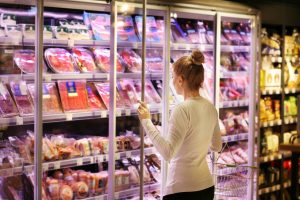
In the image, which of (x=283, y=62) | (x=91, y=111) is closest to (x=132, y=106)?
(x=91, y=111)

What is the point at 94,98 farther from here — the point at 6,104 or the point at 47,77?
the point at 6,104

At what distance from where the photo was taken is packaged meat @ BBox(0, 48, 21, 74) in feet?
11.1

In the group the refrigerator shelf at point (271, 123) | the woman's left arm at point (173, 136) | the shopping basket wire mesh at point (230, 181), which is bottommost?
the shopping basket wire mesh at point (230, 181)

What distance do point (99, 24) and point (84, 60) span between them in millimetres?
335

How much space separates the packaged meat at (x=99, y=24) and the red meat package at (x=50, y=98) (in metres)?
0.54

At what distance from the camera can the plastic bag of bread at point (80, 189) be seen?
3924 millimetres

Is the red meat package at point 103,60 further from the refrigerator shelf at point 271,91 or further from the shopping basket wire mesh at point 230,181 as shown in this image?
the refrigerator shelf at point 271,91

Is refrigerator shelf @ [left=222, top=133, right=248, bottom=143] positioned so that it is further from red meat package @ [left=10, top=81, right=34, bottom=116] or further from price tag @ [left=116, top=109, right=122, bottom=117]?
red meat package @ [left=10, top=81, right=34, bottom=116]

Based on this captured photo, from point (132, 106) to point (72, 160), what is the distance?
70 centimetres

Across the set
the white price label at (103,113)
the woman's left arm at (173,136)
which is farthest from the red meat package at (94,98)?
the woman's left arm at (173,136)

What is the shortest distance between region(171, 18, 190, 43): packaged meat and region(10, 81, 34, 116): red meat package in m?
1.69

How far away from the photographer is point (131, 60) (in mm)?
4301

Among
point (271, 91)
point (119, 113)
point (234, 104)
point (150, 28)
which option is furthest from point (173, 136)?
point (271, 91)

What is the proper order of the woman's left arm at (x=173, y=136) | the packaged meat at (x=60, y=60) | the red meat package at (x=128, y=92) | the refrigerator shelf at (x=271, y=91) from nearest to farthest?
the woman's left arm at (x=173, y=136)
the packaged meat at (x=60, y=60)
the red meat package at (x=128, y=92)
the refrigerator shelf at (x=271, y=91)
